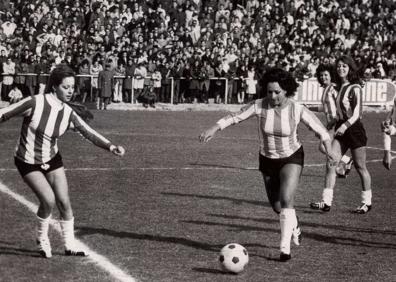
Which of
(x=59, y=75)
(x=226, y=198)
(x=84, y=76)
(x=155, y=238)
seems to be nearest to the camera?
(x=59, y=75)

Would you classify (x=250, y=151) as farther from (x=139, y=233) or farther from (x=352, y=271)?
(x=352, y=271)

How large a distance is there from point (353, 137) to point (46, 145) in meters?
5.28

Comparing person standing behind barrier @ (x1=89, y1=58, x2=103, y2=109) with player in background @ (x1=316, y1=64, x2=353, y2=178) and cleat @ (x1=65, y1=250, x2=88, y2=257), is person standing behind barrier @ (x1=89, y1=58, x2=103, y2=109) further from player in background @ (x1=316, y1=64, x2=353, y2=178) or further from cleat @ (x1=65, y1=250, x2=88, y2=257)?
cleat @ (x1=65, y1=250, x2=88, y2=257)

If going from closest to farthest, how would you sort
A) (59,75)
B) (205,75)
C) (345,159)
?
(59,75)
(345,159)
(205,75)

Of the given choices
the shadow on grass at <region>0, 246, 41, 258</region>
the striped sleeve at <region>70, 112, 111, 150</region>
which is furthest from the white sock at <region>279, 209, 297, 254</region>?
the shadow on grass at <region>0, 246, 41, 258</region>

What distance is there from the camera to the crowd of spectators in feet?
102

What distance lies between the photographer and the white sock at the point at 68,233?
8.70m

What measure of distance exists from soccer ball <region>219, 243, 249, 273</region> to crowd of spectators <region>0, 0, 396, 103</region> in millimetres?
22771

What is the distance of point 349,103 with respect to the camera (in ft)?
39.4

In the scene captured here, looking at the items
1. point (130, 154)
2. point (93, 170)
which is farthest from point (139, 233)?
point (130, 154)

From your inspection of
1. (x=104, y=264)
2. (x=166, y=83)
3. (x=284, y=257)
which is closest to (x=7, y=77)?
(x=166, y=83)

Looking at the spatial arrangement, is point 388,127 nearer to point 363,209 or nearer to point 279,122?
point 279,122

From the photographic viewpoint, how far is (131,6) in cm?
3506

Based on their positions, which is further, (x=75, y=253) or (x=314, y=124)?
(x=314, y=124)
